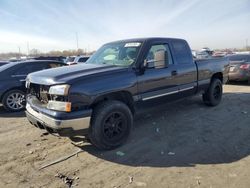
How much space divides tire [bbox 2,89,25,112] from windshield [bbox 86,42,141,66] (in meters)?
3.35

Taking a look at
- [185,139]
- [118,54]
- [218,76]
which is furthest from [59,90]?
[218,76]

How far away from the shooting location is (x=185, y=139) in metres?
4.73

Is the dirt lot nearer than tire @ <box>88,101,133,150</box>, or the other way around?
the dirt lot

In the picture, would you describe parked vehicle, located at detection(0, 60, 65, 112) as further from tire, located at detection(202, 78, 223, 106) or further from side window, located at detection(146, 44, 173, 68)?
tire, located at detection(202, 78, 223, 106)

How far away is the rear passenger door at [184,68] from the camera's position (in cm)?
567

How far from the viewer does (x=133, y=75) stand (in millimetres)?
4539

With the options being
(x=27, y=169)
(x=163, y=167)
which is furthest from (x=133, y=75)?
(x=27, y=169)

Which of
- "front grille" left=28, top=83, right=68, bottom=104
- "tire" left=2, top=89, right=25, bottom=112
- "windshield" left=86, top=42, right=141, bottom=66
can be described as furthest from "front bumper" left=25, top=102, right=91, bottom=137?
"tire" left=2, top=89, right=25, bottom=112

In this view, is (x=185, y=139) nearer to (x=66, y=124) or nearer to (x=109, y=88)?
(x=109, y=88)

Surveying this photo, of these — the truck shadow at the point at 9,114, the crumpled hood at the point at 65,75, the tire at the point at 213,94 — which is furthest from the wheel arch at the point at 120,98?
the truck shadow at the point at 9,114

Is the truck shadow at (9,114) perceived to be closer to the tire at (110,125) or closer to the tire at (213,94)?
the tire at (110,125)

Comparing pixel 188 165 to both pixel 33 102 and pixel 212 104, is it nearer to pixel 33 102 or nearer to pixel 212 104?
pixel 33 102

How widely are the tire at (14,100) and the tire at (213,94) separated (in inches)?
221

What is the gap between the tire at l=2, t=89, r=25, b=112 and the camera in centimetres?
745
